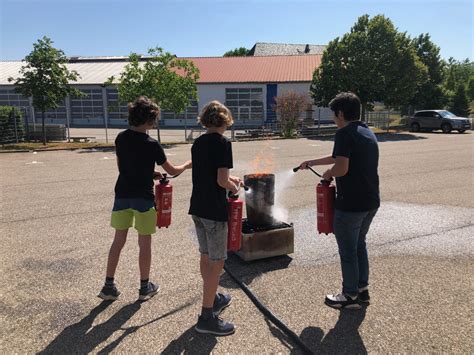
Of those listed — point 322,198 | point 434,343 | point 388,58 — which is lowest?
point 434,343

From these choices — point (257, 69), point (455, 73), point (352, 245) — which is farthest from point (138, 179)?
point (455, 73)

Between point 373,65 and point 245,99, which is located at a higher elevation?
point 373,65

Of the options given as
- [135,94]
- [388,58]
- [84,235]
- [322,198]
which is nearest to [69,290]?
[84,235]

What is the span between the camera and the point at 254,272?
15.6ft

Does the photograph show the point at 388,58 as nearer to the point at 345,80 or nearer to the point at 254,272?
the point at 345,80

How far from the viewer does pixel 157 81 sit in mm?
20250

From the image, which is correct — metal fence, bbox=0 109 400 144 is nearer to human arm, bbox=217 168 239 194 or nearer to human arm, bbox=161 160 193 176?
human arm, bbox=161 160 193 176

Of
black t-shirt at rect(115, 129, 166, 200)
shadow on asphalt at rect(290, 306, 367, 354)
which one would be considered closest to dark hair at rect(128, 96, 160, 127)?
black t-shirt at rect(115, 129, 166, 200)

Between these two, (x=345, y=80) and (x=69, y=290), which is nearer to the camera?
(x=69, y=290)

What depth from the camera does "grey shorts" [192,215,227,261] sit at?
3387mm

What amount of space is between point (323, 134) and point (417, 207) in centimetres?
2023

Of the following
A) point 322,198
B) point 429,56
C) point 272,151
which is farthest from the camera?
point 429,56

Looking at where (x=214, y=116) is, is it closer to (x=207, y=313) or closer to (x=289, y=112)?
(x=207, y=313)

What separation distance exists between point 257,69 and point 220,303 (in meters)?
38.4
